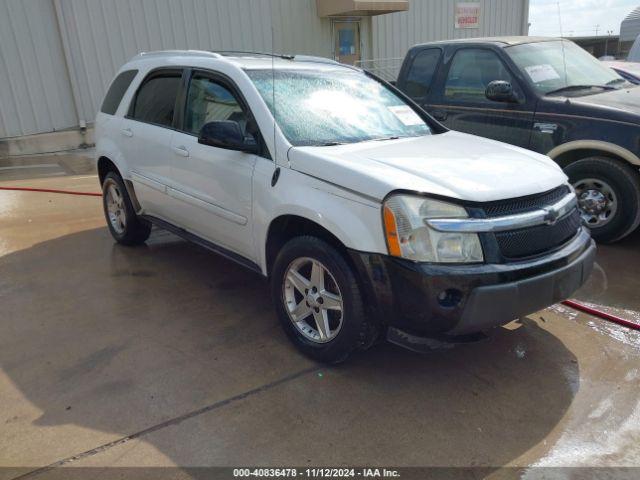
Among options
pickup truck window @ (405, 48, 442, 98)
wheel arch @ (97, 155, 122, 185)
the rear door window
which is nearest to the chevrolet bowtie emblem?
the rear door window

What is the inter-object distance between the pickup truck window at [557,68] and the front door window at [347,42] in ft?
27.7

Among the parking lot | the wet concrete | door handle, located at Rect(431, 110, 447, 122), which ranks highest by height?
door handle, located at Rect(431, 110, 447, 122)

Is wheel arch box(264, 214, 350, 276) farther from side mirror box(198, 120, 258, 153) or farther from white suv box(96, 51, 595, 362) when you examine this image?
side mirror box(198, 120, 258, 153)

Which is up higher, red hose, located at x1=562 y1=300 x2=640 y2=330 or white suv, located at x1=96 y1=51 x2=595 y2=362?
white suv, located at x1=96 y1=51 x2=595 y2=362

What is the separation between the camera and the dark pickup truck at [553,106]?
4875 millimetres

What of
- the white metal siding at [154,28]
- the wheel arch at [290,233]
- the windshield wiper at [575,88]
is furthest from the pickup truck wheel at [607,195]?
the white metal siding at [154,28]

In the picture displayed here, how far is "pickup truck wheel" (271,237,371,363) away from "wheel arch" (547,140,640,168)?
313 centimetres

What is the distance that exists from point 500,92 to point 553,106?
0.50 meters

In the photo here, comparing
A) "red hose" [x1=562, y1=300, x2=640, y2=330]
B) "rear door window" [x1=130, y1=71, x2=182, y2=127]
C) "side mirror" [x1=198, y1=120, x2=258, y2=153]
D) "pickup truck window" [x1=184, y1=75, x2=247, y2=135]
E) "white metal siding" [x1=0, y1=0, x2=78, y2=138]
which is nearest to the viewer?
"side mirror" [x1=198, y1=120, x2=258, y2=153]

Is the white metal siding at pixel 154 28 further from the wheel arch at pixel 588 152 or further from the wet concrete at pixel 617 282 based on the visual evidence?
the wet concrete at pixel 617 282

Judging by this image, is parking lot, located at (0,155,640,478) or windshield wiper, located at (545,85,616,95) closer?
parking lot, located at (0,155,640,478)

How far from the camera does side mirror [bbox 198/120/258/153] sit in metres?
3.44

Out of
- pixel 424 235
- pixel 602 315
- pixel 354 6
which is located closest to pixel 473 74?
pixel 602 315

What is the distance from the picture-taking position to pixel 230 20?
1201cm
